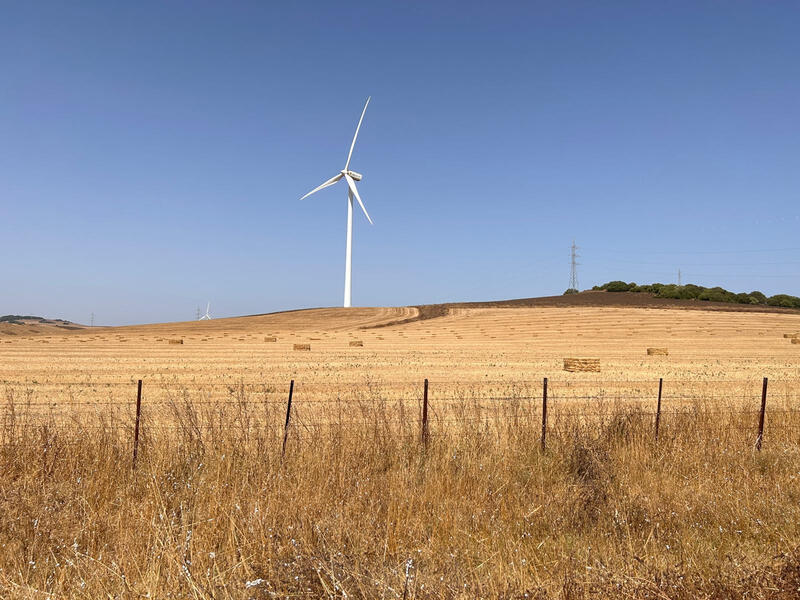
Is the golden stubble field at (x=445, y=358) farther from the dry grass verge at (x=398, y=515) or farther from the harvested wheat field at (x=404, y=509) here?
the dry grass verge at (x=398, y=515)

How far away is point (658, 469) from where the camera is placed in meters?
8.88

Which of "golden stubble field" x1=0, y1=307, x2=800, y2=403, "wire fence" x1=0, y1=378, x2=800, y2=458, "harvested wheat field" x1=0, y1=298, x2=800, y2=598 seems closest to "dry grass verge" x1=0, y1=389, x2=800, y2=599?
"harvested wheat field" x1=0, y1=298, x2=800, y2=598

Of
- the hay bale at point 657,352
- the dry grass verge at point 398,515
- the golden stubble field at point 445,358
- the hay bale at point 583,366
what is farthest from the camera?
the hay bale at point 657,352

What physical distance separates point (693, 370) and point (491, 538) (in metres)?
24.6

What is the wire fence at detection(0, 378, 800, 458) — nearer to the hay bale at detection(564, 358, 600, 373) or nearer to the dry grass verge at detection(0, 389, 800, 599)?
the dry grass verge at detection(0, 389, 800, 599)

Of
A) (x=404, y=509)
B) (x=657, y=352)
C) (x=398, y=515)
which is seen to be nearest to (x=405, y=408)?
(x=404, y=509)

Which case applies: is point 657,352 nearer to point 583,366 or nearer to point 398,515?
point 583,366

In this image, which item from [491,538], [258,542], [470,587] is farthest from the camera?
[491,538]

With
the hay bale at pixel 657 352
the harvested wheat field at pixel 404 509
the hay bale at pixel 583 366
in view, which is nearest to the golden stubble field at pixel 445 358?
the hay bale at pixel 583 366

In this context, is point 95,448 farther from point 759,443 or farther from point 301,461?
point 759,443

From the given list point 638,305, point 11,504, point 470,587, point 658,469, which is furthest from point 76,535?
point 638,305

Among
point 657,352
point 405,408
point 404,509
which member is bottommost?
point 405,408

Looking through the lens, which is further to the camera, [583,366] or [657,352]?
[657,352]

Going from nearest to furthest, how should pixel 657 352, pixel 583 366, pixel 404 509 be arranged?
pixel 404 509 < pixel 583 366 < pixel 657 352
